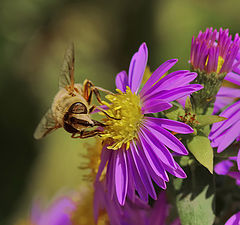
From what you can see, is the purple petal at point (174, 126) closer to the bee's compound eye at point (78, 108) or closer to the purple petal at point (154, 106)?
the purple petal at point (154, 106)

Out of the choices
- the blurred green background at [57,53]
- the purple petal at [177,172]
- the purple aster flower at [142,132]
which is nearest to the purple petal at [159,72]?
the purple aster flower at [142,132]

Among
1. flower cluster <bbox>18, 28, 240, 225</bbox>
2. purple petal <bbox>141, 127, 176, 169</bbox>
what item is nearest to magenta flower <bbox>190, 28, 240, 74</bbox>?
flower cluster <bbox>18, 28, 240, 225</bbox>

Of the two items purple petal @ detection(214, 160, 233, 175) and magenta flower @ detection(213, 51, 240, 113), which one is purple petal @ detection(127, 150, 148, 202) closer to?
purple petal @ detection(214, 160, 233, 175)

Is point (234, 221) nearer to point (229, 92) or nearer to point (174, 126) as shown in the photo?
point (174, 126)

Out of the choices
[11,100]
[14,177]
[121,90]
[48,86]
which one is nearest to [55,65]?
[48,86]

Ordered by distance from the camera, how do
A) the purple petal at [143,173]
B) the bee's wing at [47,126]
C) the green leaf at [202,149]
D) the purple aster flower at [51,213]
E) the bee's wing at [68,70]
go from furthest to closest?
the purple aster flower at [51,213] → the bee's wing at [68,70] → the bee's wing at [47,126] → the purple petal at [143,173] → the green leaf at [202,149]

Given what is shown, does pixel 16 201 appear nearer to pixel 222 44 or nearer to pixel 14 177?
pixel 14 177
